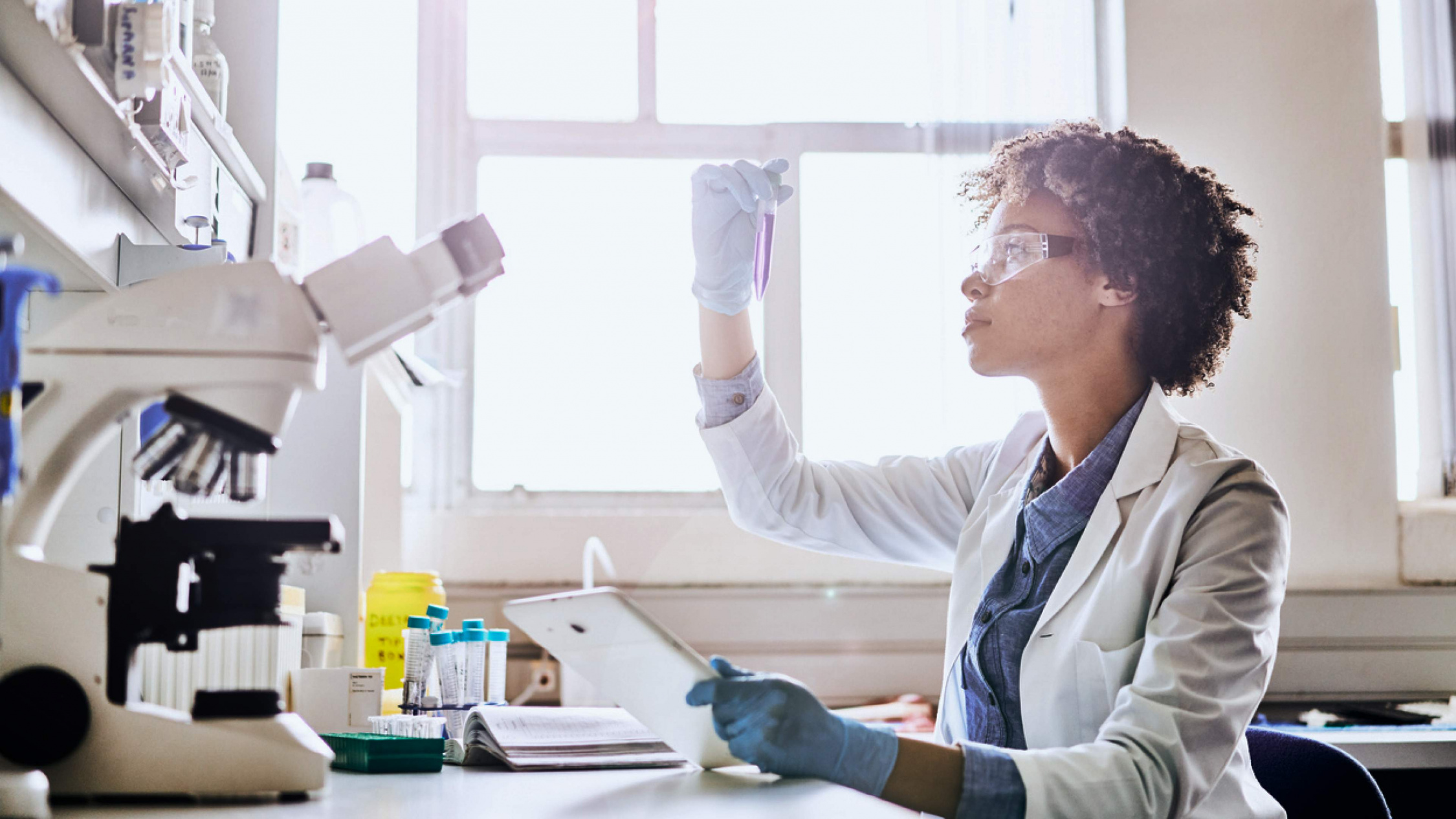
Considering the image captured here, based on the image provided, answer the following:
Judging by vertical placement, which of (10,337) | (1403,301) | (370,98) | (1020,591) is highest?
(370,98)

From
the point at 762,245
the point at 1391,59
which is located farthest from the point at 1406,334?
the point at 762,245

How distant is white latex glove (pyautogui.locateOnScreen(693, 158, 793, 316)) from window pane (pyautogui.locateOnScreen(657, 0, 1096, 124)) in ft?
4.29

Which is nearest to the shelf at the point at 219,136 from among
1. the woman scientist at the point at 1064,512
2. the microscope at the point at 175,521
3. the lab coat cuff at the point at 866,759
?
the microscope at the point at 175,521

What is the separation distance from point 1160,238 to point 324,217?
153 centimetres

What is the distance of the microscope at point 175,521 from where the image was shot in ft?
2.60

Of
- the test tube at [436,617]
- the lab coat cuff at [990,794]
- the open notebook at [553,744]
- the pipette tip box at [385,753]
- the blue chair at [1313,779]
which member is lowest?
the blue chair at [1313,779]

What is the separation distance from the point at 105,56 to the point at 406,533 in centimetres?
168

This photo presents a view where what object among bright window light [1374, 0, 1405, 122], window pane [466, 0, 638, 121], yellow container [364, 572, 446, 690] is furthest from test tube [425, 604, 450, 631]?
bright window light [1374, 0, 1405, 122]

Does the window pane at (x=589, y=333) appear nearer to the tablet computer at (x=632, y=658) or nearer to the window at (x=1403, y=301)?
the window at (x=1403, y=301)

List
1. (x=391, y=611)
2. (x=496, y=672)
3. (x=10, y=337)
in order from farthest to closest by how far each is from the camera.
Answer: (x=391, y=611) < (x=496, y=672) < (x=10, y=337)

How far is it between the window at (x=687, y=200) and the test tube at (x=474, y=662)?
1.22m

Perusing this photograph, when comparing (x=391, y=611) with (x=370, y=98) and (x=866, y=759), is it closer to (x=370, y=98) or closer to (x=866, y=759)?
(x=866, y=759)

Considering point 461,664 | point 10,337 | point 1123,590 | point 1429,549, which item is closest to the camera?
point 10,337

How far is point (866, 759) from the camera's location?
1.06 meters
